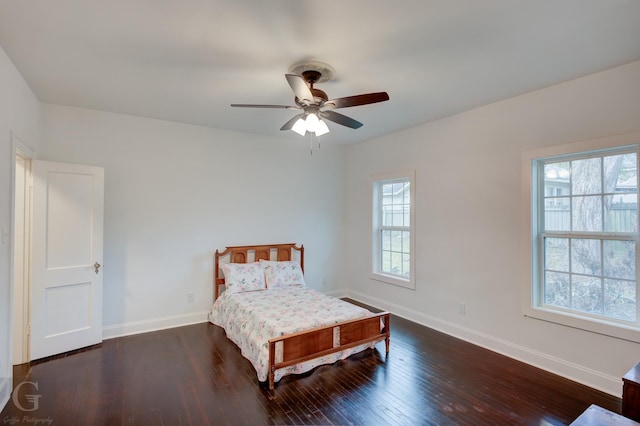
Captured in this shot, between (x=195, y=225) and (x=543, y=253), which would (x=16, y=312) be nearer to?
(x=195, y=225)

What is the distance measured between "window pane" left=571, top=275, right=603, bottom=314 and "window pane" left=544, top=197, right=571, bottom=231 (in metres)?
0.49

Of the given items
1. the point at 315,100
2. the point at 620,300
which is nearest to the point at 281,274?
the point at 315,100

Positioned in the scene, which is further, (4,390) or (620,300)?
(620,300)

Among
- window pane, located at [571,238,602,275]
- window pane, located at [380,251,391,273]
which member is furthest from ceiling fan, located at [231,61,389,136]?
window pane, located at [380,251,391,273]

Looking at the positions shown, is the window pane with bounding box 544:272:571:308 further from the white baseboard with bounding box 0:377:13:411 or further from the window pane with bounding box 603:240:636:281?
the white baseboard with bounding box 0:377:13:411

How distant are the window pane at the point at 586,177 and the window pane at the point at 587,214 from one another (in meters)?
0.07

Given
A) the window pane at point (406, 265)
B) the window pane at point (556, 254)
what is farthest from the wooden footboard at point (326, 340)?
the window pane at point (556, 254)

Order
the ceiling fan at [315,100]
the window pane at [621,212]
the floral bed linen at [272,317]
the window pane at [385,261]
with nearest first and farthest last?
1. the ceiling fan at [315,100]
2. the window pane at [621,212]
3. the floral bed linen at [272,317]
4. the window pane at [385,261]

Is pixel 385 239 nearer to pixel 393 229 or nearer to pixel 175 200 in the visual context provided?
pixel 393 229

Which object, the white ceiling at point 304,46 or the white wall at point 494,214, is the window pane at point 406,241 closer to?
the white wall at point 494,214

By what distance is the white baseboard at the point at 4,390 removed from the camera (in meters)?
2.39

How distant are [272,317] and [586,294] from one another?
3.02m

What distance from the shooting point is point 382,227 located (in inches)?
206

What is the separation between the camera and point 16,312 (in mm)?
3162
